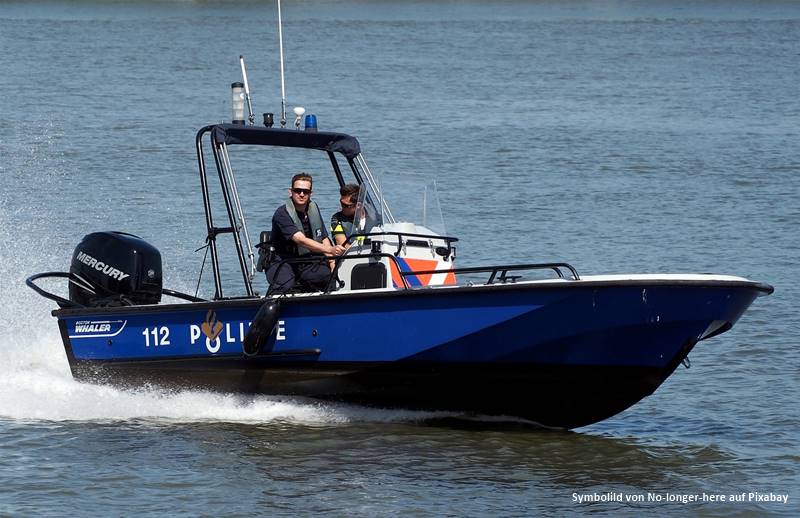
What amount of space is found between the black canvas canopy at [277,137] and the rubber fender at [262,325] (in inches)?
60.0

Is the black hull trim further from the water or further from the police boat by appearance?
the water

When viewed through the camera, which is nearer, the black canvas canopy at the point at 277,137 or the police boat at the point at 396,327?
the police boat at the point at 396,327

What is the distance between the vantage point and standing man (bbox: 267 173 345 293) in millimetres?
10516

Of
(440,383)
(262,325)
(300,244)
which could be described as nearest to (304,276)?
(300,244)

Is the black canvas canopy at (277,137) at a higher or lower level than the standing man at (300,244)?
higher

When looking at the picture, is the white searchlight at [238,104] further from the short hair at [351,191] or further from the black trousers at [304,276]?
the black trousers at [304,276]

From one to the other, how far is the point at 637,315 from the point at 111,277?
13.6ft

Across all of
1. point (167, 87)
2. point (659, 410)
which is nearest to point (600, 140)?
point (167, 87)

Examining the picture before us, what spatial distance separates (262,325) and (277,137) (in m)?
1.79

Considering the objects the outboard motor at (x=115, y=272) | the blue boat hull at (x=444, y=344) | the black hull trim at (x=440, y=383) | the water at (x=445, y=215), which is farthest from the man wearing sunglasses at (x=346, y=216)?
the outboard motor at (x=115, y=272)

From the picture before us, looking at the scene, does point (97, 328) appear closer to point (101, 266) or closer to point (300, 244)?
point (101, 266)

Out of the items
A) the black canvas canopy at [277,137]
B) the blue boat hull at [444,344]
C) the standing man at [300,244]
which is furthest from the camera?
the black canvas canopy at [277,137]

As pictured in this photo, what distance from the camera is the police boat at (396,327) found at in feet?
31.2

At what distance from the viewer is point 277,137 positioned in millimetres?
11070
